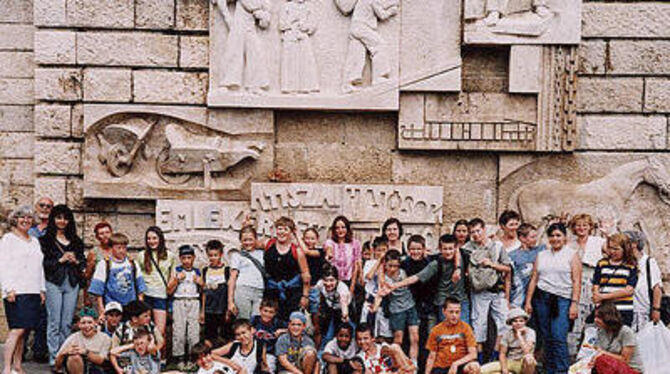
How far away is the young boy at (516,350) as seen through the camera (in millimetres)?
7258

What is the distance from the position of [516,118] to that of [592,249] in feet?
5.93

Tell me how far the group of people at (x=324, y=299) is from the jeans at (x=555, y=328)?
0.4 inches

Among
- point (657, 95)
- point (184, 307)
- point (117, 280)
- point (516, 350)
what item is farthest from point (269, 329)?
point (657, 95)

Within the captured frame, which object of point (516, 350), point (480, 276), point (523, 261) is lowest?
point (516, 350)

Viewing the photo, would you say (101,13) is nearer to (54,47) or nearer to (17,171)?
(54,47)

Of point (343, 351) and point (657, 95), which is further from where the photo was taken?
point (657, 95)

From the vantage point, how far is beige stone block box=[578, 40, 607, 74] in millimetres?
9438

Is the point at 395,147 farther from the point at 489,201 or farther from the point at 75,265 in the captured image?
the point at 75,265

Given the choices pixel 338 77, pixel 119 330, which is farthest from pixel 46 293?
pixel 338 77

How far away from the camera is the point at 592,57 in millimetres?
9445

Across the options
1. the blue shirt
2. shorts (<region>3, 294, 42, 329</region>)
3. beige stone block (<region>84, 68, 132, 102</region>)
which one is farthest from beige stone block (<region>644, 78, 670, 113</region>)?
shorts (<region>3, 294, 42, 329</region>)

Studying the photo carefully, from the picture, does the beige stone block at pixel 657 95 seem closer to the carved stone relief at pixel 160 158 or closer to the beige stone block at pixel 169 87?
the carved stone relief at pixel 160 158

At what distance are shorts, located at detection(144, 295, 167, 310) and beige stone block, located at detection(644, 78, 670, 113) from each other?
5.77 metres

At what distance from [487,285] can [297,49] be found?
353 centimetres
